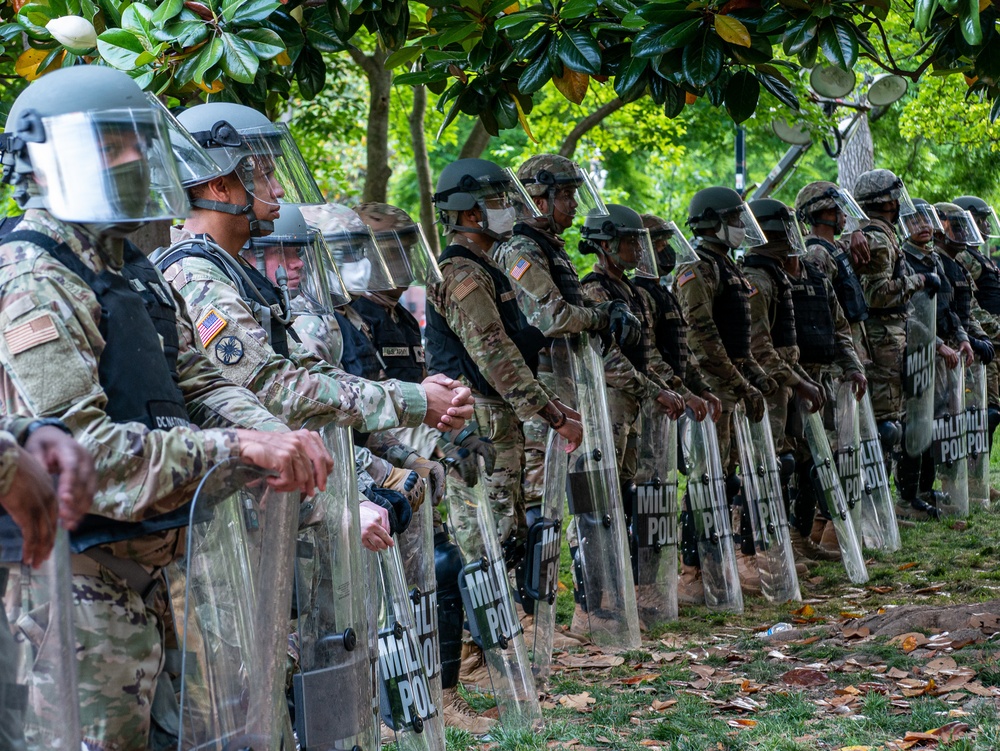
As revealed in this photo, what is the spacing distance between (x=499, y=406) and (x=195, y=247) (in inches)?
99.8

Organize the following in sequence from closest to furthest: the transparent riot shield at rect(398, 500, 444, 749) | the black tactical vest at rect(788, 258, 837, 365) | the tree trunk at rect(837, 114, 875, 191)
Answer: the transparent riot shield at rect(398, 500, 444, 749), the black tactical vest at rect(788, 258, 837, 365), the tree trunk at rect(837, 114, 875, 191)

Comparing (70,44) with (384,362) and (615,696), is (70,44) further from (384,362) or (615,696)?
(615,696)

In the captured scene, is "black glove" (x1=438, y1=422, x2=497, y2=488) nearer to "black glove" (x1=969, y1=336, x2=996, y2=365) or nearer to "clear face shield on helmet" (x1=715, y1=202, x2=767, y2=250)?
"clear face shield on helmet" (x1=715, y1=202, x2=767, y2=250)

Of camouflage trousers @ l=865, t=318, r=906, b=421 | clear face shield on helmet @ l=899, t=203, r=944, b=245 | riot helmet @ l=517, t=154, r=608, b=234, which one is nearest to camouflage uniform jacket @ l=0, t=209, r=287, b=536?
riot helmet @ l=517, t=154, r=608, b=234

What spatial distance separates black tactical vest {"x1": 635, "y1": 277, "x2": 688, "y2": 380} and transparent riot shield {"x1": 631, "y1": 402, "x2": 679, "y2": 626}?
2.04 feet

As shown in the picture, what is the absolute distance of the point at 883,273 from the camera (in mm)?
9508

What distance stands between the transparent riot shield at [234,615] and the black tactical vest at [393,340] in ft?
8.51

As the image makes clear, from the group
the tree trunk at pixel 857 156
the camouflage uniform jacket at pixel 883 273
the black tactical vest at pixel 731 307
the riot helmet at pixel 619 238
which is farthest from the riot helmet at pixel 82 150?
the tree trunk at pixel 857 156

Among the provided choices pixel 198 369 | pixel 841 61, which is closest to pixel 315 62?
pixel 841 61

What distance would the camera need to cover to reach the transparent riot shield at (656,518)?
6793 mm

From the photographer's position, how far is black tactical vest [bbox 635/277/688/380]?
7480 millimetres

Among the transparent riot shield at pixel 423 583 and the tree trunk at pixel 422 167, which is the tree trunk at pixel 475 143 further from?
the transparent riot shield at pixel 423 583

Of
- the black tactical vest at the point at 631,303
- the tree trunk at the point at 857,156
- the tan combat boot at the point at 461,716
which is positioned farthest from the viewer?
the tree trunk at the point at 857,156

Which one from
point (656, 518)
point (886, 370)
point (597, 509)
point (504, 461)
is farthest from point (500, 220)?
point (886, 370)
